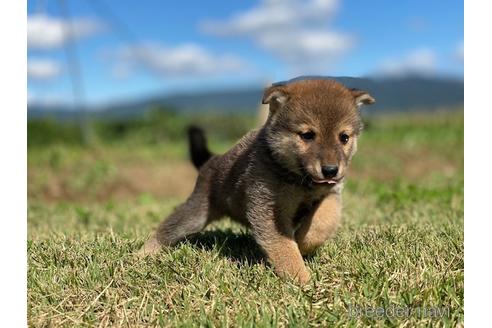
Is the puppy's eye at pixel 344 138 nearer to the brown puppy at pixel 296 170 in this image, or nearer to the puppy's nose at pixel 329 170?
the brown puppy at pixel 296 170

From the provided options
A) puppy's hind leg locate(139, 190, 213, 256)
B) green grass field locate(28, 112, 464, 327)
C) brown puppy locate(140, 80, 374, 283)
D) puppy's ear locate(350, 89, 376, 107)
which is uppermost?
puppy's ear locate(350, 89, 376, 107)

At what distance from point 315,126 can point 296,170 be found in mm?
338

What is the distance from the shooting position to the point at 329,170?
356 cm

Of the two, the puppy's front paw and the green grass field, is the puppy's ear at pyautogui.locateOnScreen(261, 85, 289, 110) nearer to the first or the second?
the green grass field

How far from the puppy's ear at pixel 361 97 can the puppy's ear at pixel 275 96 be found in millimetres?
490

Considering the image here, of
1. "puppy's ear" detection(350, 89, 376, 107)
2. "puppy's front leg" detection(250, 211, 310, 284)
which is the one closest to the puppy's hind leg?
"puppy's front leg" detection(250, 211, 310, 284)

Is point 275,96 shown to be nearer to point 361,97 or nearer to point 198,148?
point 361,97

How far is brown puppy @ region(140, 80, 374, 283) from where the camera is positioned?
3.74 metres

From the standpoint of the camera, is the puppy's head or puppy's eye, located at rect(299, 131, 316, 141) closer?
the puppy's head

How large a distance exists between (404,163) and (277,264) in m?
10.3

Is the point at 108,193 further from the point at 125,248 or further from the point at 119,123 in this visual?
the point at 119,123

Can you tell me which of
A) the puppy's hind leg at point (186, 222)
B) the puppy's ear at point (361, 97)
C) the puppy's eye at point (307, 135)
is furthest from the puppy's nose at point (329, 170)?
the puppy's hind leg at point (186, 222)

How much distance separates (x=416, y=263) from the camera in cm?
372
